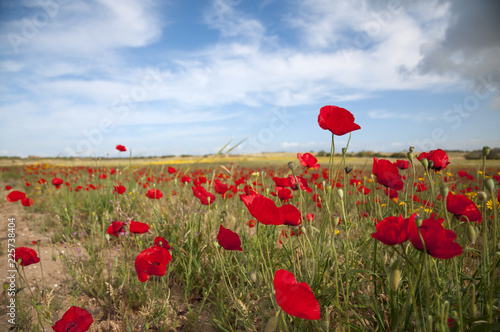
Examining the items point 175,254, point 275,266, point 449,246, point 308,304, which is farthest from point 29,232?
point 449,246

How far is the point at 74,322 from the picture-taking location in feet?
3.89

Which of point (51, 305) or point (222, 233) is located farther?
point (51, 305)

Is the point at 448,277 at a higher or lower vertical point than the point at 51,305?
higher

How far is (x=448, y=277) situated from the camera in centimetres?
153

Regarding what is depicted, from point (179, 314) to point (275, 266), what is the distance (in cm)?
77

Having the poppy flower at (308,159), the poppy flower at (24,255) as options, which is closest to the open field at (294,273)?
the poppy flower at (308,159)

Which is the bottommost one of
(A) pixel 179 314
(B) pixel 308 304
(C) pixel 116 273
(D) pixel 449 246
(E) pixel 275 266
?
(A) pixel 179 314

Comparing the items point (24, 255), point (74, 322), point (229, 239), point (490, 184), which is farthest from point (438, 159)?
point (24, 255)

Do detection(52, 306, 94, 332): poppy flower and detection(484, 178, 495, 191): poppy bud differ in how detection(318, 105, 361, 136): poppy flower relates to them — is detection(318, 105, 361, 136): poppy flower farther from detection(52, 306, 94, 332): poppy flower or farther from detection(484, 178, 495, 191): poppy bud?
detection(52, 306, 94, 332): poppy flower

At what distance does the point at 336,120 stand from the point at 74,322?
1504 mm

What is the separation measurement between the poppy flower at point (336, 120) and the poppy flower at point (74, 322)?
1.41 m

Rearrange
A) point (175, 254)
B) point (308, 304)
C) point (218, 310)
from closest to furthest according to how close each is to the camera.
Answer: point (308, 304) → point (218, 310) → point (175, 254)

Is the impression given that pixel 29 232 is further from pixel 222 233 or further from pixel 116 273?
pixel 222 233

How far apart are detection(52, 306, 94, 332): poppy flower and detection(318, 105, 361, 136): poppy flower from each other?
1.41 m
